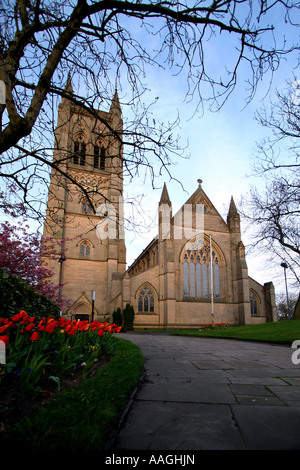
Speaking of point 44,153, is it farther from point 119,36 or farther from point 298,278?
point 298,278

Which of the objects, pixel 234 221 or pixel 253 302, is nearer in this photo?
pixel 253 302

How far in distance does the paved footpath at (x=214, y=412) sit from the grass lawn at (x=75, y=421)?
162 mm

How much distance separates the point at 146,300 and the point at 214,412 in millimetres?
25106

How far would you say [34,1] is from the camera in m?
4.13

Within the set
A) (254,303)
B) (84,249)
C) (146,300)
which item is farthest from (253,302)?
(84,249)

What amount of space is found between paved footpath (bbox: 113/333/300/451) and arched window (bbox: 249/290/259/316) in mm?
27051

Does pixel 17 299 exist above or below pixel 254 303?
above

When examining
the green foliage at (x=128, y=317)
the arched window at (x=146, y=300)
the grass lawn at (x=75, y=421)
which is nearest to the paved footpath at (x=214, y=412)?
the grass lawn at (x=75, y=421)

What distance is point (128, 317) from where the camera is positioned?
2452 cm

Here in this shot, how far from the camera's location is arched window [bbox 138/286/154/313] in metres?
27.1

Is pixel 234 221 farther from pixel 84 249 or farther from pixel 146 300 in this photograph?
pixel 84 249

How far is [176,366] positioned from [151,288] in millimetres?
22628

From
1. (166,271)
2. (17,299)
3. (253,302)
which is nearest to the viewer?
(17,299)

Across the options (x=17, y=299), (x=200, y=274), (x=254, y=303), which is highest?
(x=200, y=274)
